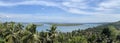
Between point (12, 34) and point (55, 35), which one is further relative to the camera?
point (55, 35)

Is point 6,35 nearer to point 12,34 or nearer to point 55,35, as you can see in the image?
point 12,34

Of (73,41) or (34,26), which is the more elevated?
(34,26)

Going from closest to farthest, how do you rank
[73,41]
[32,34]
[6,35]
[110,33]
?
[32,34] → [6,35] → [73,41] → [110,33]

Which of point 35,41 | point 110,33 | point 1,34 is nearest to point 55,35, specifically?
point 35,41

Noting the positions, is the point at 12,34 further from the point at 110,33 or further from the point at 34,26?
the point at 110,33

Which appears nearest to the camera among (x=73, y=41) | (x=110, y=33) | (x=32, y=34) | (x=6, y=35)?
(x=32, y=34)

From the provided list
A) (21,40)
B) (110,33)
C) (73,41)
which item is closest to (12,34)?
(21,40)

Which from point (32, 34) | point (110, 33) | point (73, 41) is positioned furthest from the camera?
point (110, 33)

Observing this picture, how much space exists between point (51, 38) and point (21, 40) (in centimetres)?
870

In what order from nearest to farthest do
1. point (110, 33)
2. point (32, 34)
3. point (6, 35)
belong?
point (32, 34)
point (6, 35)
point (110, 33)

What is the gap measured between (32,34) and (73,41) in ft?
66.2

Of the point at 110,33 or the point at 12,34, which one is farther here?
the point at 110,33

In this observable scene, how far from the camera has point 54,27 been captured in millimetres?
83438

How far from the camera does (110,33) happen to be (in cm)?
15038
